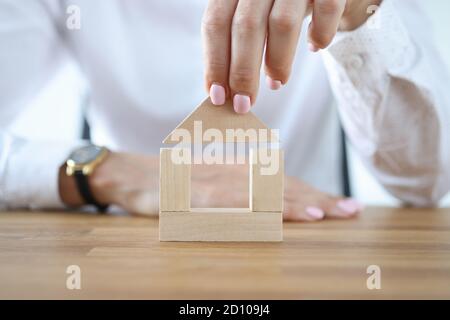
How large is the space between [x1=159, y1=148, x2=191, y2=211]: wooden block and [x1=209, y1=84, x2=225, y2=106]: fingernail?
11cm

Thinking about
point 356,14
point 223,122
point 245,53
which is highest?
point 356,14

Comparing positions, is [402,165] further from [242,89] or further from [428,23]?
[242,89]

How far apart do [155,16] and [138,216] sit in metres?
0.82

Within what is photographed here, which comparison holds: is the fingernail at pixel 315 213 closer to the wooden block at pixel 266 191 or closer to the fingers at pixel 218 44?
the wooden block at pixel 266 191

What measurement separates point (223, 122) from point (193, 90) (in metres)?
0.95

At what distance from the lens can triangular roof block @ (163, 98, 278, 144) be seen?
758mm

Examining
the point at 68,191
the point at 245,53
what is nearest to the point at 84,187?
the point at 68,191

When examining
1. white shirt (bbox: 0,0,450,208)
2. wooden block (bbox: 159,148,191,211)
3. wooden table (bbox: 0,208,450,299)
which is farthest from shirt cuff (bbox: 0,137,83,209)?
wooden block (bbox: 159,148,191,211)

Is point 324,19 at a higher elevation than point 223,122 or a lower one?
higher

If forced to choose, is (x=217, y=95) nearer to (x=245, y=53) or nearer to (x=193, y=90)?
(x=245, y=53)

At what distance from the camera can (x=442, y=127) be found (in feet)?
4.42

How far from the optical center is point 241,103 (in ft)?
2.48

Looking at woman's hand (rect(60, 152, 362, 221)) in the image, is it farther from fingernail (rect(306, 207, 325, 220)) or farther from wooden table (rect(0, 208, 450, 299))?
wooden table (rect(0, 208, 450, 299))
